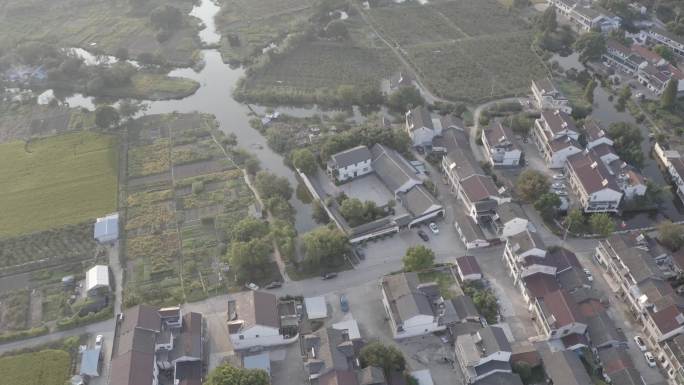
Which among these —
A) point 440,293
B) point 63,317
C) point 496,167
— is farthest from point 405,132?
point 63,317

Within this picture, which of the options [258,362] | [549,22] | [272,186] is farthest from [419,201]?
[549,22]

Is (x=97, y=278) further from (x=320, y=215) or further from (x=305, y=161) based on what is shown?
(x=305, y=161)

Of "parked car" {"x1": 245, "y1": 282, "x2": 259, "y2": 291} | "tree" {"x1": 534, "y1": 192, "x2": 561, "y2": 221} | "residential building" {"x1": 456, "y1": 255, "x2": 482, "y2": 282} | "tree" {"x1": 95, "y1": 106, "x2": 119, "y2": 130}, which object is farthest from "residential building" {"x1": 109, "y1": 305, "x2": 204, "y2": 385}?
"tree" {"x1": 534, "y1": 192, "x2": 561, "y2": 221}

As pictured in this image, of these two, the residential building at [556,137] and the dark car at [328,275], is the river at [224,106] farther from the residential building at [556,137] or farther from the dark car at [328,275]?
the residential building at [556,137]

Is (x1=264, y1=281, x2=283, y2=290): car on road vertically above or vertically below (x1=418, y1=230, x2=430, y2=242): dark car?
below

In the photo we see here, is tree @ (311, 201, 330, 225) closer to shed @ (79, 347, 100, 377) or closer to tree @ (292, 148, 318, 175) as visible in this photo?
tree @ (292, 148, 318, 175)

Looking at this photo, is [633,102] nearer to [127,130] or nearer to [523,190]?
[523,190]
